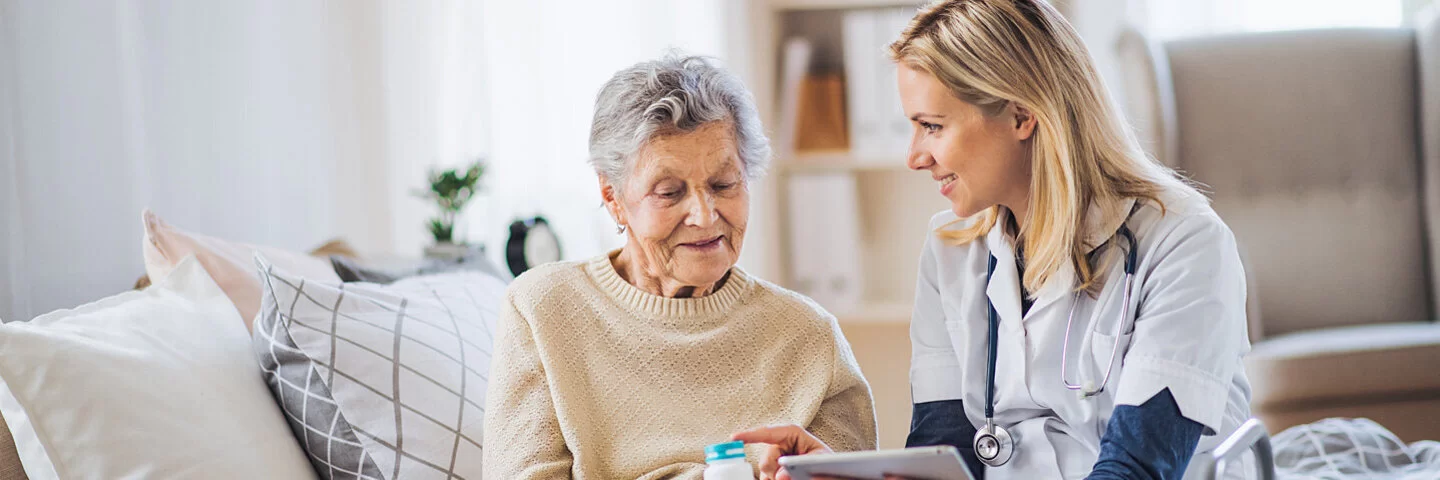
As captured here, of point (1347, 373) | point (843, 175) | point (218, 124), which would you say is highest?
point (218, 124)

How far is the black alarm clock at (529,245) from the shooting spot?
250 cm

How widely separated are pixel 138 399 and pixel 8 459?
0.14 m

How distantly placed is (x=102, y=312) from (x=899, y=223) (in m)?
2.45

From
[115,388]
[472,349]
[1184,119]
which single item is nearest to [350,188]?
[472,349]

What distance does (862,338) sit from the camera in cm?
366

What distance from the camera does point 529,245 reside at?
8.30 ft

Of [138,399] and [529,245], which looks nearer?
[138,399]

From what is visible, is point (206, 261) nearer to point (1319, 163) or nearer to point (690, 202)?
point (690, 202)

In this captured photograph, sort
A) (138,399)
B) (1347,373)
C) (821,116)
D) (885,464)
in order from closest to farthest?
(885,464), (138,399), (1347,373), (821,116)

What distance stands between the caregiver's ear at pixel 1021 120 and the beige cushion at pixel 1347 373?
134 cm

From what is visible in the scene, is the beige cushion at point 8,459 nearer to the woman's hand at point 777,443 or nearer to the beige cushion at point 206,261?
the beige cushion at point 206,261

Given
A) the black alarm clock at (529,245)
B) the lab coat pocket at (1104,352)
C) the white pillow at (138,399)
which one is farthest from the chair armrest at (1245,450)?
the black alarm clock at (529,245)

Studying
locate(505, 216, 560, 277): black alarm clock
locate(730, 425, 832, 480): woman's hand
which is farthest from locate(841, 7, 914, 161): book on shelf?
locate(730, 425, 832, 480): woman's hand

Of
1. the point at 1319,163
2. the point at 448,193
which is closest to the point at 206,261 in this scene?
the point at 448,193
